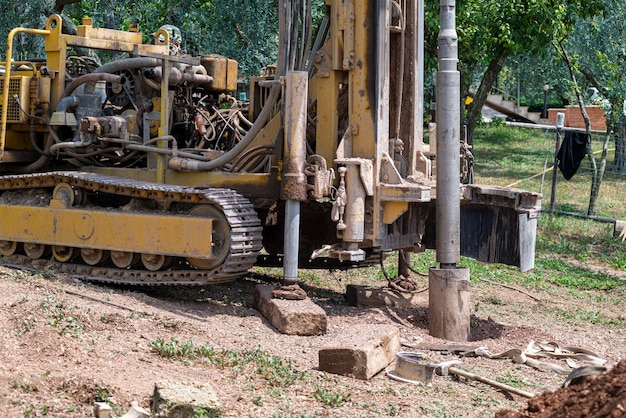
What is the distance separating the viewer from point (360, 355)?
7.55 meters

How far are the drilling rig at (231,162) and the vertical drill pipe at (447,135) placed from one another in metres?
0.16

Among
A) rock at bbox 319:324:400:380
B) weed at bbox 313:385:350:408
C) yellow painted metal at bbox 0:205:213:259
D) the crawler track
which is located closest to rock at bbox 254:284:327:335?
the crawler track

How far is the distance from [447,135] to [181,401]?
4.16m

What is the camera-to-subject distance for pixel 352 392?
718cm

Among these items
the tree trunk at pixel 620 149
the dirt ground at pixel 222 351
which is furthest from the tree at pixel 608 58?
the dirt ground at pixel 222 351

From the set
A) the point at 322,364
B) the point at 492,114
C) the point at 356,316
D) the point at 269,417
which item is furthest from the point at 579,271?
the point at 492,114

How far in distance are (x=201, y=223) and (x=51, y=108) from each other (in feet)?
9.81

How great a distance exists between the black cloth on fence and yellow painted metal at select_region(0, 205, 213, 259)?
11.6 meters

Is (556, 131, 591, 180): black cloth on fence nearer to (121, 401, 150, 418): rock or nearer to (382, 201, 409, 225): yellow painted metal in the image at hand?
(382, 201, 409, 225): yellow painted metal

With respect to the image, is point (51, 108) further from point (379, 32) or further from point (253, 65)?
point (253, 65)

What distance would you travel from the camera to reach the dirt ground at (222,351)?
6633 millimetres

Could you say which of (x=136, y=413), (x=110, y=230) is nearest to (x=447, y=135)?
(x=110, y=230)

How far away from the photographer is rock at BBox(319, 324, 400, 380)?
757 centimetres

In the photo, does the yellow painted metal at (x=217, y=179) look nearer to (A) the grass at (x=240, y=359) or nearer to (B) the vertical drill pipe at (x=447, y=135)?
(B) the vertical drill pipe at (x=447, y=135)
